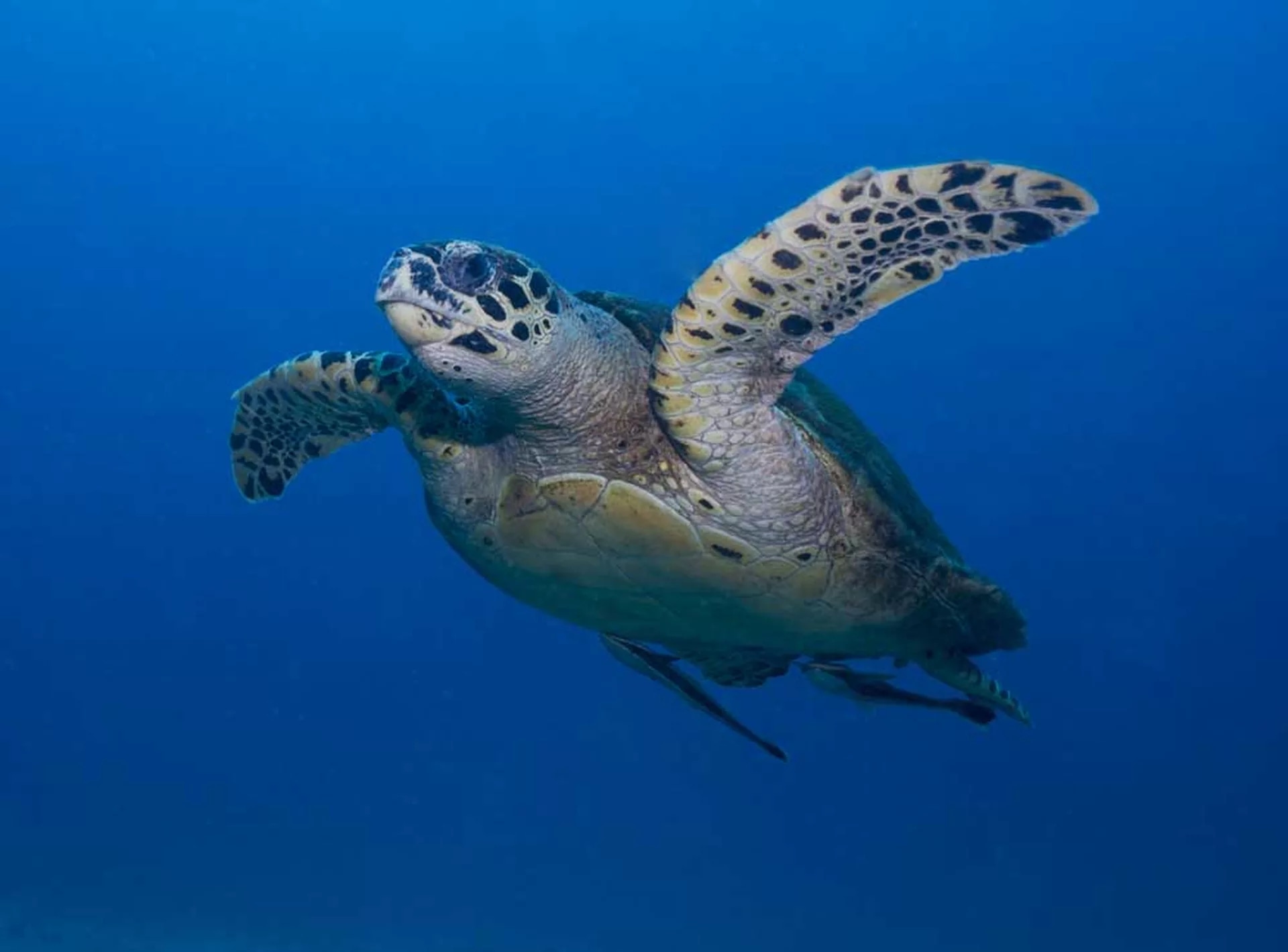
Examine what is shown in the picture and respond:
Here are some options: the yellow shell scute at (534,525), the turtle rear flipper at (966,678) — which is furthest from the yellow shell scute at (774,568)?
the turtle rear flipper at (966,678)

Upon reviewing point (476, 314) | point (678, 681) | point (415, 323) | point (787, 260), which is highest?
point (787, 260)

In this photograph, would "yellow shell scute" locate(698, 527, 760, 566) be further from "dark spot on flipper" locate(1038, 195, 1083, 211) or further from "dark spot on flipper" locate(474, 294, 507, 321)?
"dark spot on flipper" locate(1038, 195, 1083, 211)

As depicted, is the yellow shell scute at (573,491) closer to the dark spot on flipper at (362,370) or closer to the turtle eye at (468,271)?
the turtle eye at (468,271)

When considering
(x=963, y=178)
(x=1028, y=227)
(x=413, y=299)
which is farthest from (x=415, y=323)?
(x=1028, y=227)

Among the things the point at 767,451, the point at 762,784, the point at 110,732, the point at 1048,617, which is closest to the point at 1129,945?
the point at 762,784

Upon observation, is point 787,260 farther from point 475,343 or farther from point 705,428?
point 475,343

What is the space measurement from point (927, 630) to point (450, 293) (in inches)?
117

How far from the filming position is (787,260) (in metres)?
3.14

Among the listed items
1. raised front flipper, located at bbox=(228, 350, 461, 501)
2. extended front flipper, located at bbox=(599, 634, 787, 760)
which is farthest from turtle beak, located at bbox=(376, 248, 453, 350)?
extended front flipper, located at bbox=(599, 634, 787, 760)

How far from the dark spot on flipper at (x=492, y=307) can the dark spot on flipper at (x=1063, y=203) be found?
72.5 inches

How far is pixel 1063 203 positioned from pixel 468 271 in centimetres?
198

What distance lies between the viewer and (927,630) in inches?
187

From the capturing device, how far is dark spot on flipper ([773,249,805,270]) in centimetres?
312

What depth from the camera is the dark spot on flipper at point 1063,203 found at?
2.94 metres
